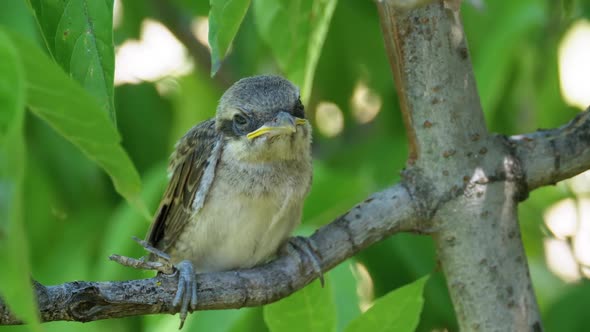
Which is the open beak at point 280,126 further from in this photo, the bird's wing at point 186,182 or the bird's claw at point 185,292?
the bird's claw at point 185,292

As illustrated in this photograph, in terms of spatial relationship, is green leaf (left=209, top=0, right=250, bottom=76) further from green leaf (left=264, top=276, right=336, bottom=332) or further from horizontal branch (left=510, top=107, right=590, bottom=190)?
horizontal branch (left=510, top=107, right=590, bottom=190)

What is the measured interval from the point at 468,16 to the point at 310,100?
1.30 meters

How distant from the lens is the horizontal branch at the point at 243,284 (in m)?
1.87

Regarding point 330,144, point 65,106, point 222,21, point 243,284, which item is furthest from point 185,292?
point 330,144

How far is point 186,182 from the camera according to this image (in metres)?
3.18

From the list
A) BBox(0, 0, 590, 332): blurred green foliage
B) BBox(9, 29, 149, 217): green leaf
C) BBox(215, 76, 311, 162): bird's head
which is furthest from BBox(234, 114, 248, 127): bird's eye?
BBox(9, 29, 149, 217): green leaf

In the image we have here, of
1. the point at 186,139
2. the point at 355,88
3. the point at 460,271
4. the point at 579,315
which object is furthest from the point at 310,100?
the point at 460,271

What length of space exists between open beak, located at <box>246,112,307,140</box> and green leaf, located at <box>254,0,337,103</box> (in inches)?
20.8

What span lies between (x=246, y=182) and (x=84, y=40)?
4.99ft

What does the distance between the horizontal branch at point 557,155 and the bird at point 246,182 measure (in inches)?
34.8

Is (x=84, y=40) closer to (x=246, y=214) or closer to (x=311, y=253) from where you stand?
(x=311, y=253)

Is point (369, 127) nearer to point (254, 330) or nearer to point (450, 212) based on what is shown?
point (254, 330)

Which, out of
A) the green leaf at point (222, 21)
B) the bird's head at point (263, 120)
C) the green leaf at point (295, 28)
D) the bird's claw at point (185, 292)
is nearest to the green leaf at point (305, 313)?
the bird's claw at point (185, 292)

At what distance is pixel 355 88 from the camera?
4.20 m
